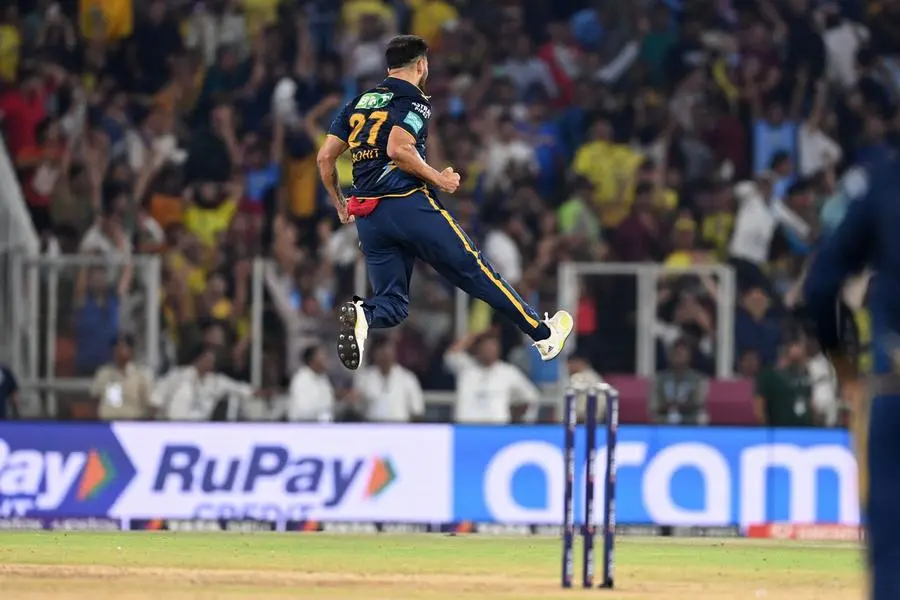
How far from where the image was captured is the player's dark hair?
35.6ft

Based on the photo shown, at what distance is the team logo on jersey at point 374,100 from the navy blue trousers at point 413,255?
1.66ft

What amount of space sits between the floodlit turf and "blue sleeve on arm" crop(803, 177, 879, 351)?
13.9 feet

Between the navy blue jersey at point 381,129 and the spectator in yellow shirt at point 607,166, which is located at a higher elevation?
the spectator in yellow shirt at point 607,166

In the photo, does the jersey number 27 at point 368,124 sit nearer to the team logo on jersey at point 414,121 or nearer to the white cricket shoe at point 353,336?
the team logo on jersey at point 414,121

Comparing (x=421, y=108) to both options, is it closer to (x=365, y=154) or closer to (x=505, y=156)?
(x=365, y=154)

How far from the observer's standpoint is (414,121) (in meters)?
10.9

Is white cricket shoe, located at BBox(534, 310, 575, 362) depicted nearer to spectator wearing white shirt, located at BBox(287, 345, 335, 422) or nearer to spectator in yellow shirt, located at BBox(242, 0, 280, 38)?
spectator wearing white shirt, located at BBox(287, 345, 335, 422)

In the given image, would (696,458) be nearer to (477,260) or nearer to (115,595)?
(477,260)

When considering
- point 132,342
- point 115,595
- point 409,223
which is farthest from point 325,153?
point 132,342

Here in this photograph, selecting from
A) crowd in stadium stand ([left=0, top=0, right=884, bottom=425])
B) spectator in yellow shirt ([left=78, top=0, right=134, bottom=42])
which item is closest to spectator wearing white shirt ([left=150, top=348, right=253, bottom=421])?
crowd in stadium stand ([left=0, top=0, right=884, bottom=425])

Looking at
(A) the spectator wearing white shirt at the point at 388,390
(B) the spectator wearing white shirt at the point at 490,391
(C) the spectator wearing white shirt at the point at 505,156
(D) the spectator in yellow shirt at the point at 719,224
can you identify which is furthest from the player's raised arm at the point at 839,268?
(C) the spectator wearing white shirt at the point at 505,156

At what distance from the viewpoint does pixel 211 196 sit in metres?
19.2

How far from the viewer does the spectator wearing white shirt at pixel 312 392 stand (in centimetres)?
1683

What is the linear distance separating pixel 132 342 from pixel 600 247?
4258mm
